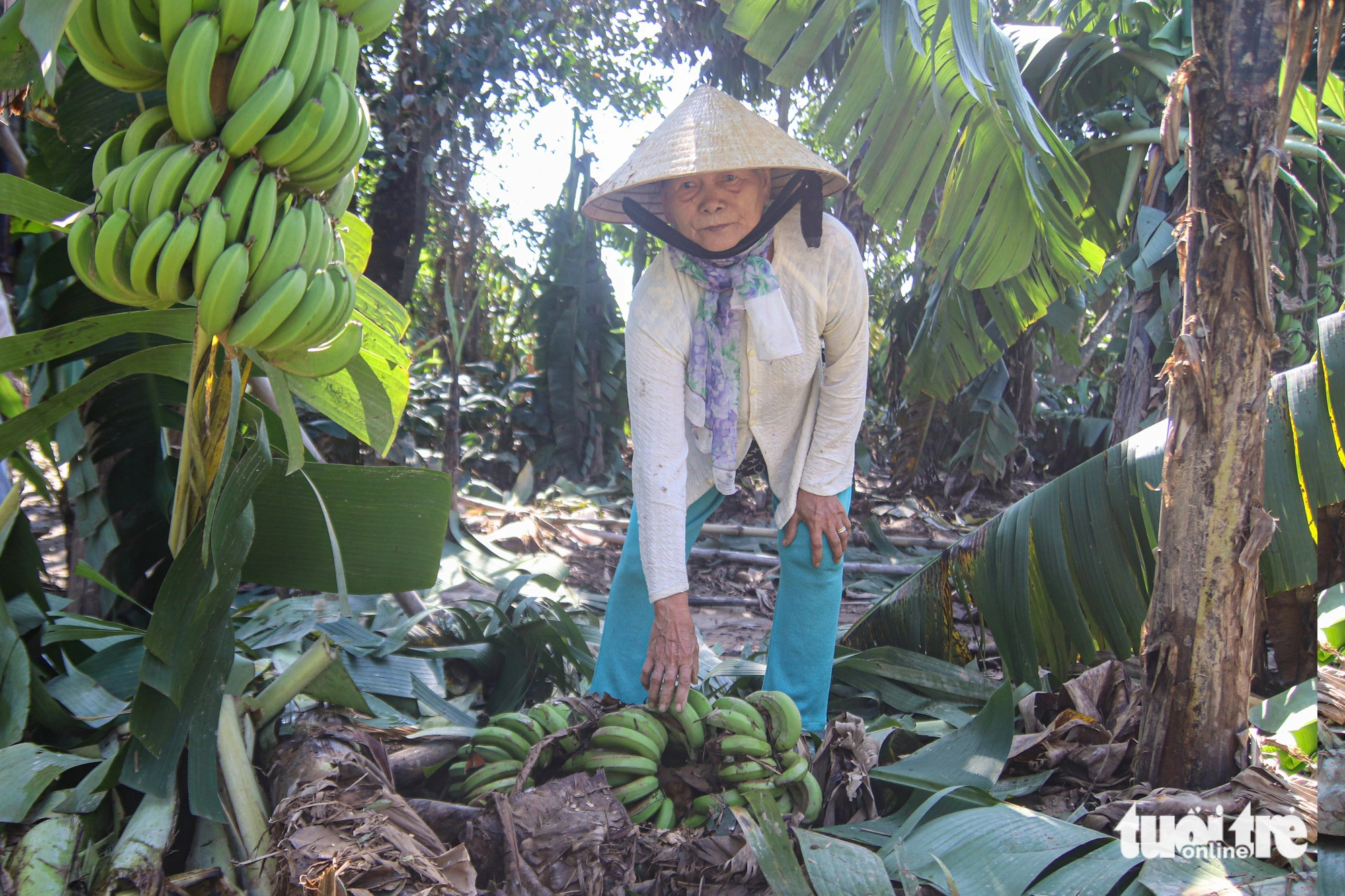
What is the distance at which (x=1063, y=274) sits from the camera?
275cm

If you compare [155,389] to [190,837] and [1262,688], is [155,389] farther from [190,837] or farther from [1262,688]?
[1262,688]

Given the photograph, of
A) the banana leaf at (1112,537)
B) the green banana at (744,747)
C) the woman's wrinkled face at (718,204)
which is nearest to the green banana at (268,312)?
the woman's wrinkled face at (718,204)

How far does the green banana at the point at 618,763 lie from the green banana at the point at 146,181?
1.27 m

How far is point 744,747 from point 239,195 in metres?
1.39

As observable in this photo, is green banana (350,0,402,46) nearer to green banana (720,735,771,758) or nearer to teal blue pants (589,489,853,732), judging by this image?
teal blue pants (589,489,853,732)

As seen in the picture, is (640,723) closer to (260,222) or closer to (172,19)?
(260,222)

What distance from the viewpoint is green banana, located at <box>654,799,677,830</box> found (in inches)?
67.9

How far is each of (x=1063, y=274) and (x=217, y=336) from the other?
2.52 metres

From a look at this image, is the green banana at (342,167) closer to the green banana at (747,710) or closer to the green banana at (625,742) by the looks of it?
the green banana at (625,742)

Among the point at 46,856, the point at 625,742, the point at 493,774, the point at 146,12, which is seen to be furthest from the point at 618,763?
the point at 146,12

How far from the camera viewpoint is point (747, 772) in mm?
1740

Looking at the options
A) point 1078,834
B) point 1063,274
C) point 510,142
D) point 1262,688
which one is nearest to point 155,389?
point 1078,834

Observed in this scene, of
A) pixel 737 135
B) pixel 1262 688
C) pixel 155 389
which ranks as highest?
pixel 737 135

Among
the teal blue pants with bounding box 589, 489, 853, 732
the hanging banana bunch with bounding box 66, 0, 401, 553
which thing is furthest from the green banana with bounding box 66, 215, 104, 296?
the teal blue pants with bounding box 589, 489, 853, 732
